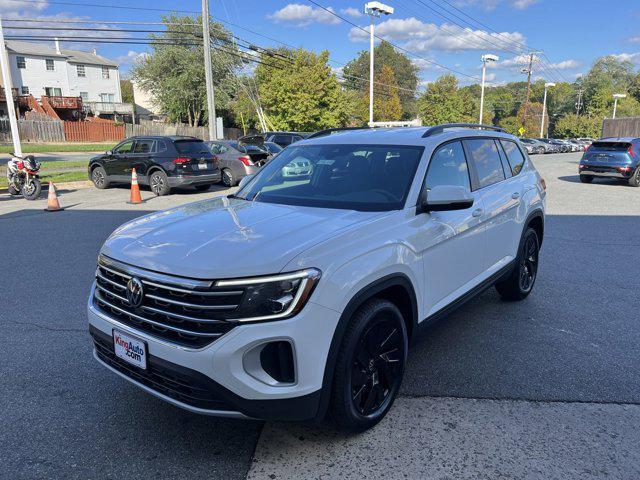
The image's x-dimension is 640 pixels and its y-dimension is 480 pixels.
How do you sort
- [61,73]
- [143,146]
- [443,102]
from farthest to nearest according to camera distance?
[443,102] → [61,73] → [143,146]

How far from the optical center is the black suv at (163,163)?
1423 cm

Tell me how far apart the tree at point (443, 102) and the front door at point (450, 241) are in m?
70.3

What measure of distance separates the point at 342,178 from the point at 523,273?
267 centimetres

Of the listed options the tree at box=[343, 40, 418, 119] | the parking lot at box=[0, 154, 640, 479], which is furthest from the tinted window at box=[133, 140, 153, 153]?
the tree at box=[343, 40, 418, 119]

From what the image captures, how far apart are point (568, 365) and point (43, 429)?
379 cm

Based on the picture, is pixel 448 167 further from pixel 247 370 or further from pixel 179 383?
pixel 179 383

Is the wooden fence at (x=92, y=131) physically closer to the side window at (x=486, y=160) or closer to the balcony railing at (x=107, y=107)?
the balcony railing at (x=107, y=107)

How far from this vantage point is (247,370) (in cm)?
243

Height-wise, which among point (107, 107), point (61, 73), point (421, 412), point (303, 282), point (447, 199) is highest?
point (61, 73)

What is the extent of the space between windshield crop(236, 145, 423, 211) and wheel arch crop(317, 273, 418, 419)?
1.84 feet

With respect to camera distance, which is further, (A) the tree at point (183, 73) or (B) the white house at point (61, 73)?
(B) the white house at point (61, 73)

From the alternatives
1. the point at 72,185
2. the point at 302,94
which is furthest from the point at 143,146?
the point at 302,94

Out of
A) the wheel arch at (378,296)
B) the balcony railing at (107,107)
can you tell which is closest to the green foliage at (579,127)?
the balcony railing at (107,107)

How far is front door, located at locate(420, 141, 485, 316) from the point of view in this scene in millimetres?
3402
